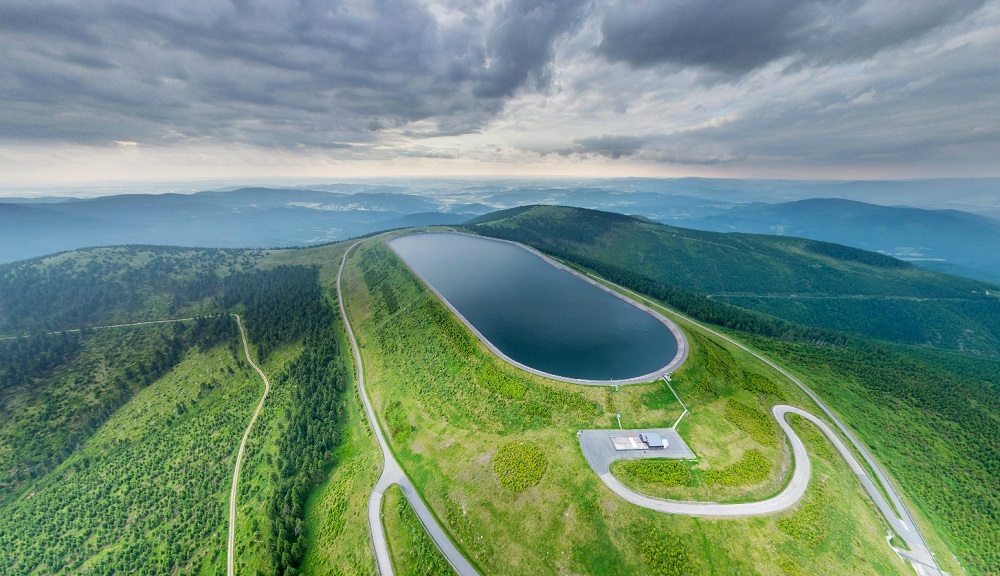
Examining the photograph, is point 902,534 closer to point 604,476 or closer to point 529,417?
point 604,476

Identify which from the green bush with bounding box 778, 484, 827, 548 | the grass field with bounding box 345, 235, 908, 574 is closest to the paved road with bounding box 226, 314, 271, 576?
the grass field with bounding box 345, 235, 908, 574

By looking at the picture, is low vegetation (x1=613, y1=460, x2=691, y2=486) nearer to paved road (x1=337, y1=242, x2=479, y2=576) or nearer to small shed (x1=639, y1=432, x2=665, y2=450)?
small shed (x1=639, y1=432, x2=665, y2=450)

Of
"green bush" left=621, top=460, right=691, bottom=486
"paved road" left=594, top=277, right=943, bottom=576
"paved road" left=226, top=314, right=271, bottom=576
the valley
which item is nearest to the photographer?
"paved road" left=594, top=277, right=943, bottom=576

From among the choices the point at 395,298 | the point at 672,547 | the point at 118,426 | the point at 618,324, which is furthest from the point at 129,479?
the point at 618,324

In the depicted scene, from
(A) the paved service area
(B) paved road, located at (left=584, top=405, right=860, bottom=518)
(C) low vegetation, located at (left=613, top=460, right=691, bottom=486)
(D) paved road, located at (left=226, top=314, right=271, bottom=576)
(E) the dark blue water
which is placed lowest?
(D) paved road, located at (left=226, top=314, right=271, bottom=576)

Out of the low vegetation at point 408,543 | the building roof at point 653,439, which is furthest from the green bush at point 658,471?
the low vegetation at point 408,543

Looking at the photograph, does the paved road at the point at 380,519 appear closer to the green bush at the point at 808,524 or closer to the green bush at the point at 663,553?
the green bush at the point at 663,553
